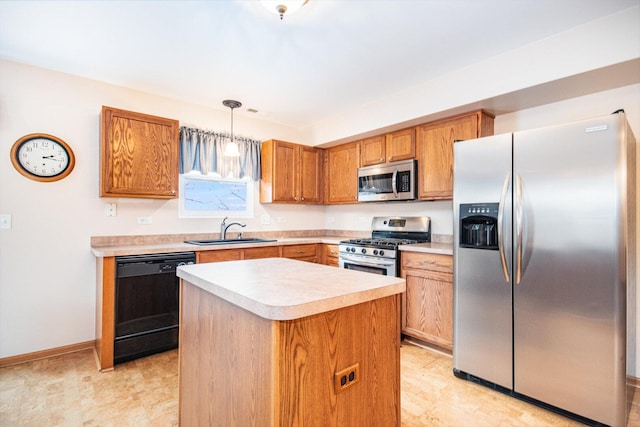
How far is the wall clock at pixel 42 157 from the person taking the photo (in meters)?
2.66

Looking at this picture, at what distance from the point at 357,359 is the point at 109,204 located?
2.99m

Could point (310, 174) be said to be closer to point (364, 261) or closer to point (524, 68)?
point (364, 261)

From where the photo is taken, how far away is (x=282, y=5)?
185 centimetres

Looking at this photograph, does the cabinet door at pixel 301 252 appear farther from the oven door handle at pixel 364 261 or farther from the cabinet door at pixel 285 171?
the cabinet door at pixel 285 171

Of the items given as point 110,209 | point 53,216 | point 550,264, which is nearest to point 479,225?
point 550,264

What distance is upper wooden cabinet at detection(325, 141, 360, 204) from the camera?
4.08 metres

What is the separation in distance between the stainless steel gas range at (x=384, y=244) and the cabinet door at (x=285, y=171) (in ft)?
3.40

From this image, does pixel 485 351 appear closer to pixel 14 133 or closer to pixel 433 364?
pixel 433 364

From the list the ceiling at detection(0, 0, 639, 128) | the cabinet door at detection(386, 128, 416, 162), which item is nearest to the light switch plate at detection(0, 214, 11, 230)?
the ceiling at detection(0, 0, 639, 128)

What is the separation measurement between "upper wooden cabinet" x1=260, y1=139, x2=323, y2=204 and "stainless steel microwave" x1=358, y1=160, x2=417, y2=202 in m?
0.75

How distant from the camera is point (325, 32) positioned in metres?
2.25

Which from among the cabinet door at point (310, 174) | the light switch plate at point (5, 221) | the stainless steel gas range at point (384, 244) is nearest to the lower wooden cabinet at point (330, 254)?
the stainless steel gas range at point (384, 244)

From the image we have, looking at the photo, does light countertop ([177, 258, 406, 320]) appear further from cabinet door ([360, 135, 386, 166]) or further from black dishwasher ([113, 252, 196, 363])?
cabinet door ([360, 135, 386, 166])

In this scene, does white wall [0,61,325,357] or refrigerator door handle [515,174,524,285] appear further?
white wall [0,61,325,357]
